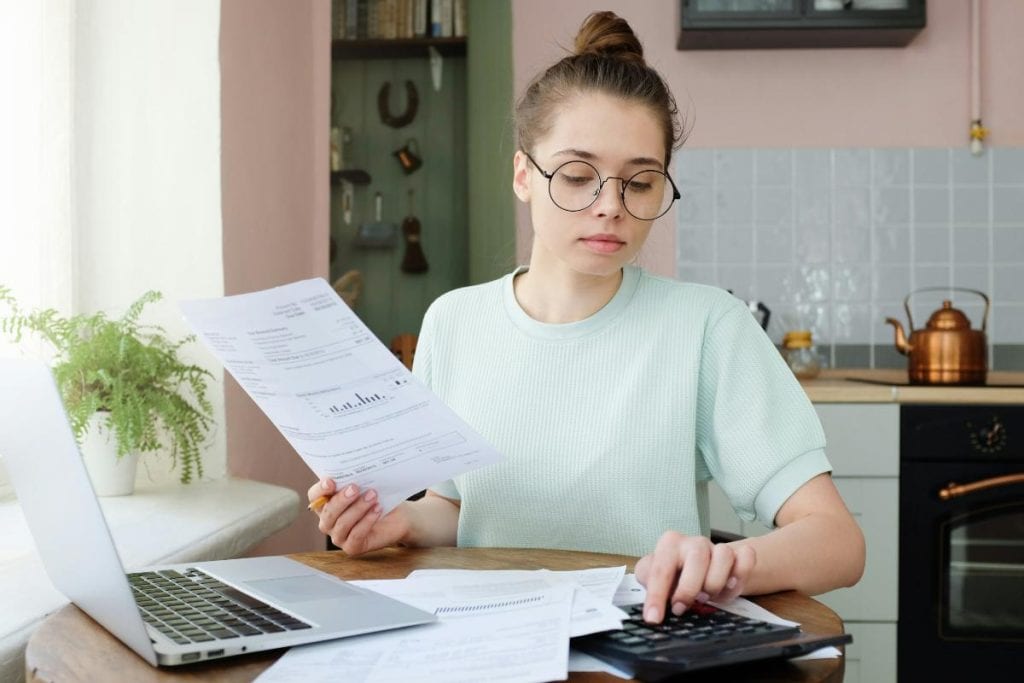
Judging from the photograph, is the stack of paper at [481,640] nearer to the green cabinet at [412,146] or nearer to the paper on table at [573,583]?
the paper on table at [573,583]

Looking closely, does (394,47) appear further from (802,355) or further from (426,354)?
(426,354)

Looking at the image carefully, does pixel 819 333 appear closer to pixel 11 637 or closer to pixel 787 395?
pixel 787 395

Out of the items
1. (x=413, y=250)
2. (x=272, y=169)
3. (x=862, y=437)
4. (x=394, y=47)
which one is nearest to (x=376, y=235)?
(x=413, y=250)

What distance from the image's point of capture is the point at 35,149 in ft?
6.41

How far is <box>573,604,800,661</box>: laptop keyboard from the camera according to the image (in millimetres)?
752

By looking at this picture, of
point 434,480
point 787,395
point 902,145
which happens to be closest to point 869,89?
point 902,145

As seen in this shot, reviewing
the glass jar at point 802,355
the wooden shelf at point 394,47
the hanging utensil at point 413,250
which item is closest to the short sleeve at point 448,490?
the glass jar at point 802,355

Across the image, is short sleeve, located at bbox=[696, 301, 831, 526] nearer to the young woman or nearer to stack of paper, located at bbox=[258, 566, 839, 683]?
the young woman

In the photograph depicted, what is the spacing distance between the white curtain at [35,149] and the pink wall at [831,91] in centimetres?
183

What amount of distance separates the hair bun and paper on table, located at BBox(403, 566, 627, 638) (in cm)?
72

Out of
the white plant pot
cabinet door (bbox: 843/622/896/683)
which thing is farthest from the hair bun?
cabinet door (bbox: 843/622/896/683)

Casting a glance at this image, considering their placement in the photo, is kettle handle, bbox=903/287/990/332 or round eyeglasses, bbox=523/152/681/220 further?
kettle handle, bbox=903/287/990/332

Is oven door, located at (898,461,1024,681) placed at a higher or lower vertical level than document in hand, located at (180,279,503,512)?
lower

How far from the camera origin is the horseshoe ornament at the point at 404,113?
4.44m
